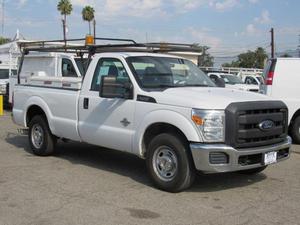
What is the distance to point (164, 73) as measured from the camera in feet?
24.8

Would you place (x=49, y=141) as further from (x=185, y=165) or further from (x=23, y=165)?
(x=185, y=165)

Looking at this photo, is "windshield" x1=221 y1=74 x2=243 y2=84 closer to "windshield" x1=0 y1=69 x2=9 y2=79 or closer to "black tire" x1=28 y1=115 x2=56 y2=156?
"windshield" x1=0 y1=69 x2=9 y2=79

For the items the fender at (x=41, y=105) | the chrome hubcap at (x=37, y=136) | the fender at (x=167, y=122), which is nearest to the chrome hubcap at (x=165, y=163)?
the fender at (x=167, y=122)

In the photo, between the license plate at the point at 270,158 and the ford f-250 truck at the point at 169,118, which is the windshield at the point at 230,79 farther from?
the license plate at the point at 270,158

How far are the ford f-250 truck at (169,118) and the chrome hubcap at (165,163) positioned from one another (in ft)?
0.04

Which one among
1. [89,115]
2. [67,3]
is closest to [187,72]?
[89,115]

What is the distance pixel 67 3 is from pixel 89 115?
173 ft

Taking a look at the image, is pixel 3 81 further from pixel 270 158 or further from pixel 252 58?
pixel 252 58

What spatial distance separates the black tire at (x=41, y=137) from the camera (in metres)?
9.27

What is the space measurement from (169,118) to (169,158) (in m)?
0.56

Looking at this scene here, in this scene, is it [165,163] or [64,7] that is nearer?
[165,163]

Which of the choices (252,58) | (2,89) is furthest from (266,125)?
(252,58)

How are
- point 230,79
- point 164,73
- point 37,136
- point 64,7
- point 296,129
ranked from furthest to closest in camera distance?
1. point 64,7
2. point 230,79
3. point 296,129
4. point 37,136
5. point 164,73

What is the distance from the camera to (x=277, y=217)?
5695 millimetres
